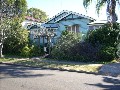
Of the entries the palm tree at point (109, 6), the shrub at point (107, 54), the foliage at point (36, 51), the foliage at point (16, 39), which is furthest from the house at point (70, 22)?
the shrub at point (107, 54)

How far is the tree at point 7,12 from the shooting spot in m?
23.5

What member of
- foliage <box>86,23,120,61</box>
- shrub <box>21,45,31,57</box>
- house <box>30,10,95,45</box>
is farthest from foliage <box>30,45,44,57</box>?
foliage <box>86,23,120,61</box>

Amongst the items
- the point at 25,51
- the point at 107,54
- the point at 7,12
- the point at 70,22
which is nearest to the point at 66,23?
the point at 70,22

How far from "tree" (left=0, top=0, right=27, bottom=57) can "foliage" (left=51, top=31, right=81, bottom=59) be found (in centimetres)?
524

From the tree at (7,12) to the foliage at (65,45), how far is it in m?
5.24

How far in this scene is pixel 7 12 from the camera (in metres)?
24.4

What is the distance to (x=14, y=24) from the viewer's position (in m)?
26.1

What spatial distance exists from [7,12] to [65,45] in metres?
6.80

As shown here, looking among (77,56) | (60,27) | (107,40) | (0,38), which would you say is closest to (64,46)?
(77,56)

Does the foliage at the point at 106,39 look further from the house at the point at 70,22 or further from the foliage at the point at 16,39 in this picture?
the house at the point at 70,22

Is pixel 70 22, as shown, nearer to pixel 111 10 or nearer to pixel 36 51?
pixel 36 51

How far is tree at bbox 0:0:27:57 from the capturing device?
926 inches

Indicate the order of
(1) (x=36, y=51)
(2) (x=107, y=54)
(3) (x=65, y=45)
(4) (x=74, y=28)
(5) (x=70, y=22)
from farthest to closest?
(4) (x=74, y=28)
(5) (x=70, y=22)
(1) (x=36, y=51)
(3) (x=65, y=45)
(2) (x=107, y=54)

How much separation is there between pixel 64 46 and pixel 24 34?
6.15 metres
